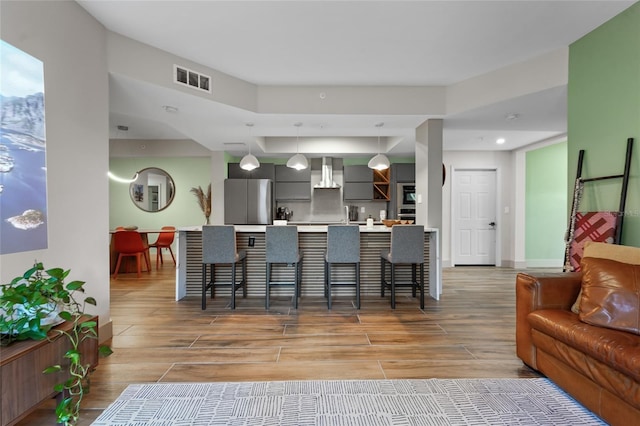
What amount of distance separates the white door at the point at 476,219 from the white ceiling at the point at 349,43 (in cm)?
213

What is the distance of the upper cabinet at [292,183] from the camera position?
6969 mm

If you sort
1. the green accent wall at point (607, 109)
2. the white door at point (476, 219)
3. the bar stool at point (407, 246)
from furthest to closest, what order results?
the white door at point (476, 219) < the bar stool at point (407, 246) < the green accent wall at point (607, 109)

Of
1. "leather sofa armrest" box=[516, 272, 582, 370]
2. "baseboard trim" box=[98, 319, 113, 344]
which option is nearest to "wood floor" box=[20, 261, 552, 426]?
"baseboard trim" box=[98, 319, 113, 344]

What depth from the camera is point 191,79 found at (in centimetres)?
346

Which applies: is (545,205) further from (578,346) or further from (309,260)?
(578,346)

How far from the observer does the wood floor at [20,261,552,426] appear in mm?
2223

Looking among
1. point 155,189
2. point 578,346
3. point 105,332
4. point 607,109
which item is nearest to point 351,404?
point 578,346

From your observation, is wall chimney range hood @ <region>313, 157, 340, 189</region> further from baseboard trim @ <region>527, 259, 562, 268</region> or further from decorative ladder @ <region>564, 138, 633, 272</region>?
decorative ladder @ <region>564, 138, 633, 272</region>

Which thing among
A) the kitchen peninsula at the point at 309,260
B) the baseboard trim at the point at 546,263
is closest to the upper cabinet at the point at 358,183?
the kitchen peninsula at the point at 309,260

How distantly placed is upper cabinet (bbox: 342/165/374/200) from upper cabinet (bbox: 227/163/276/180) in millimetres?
1592

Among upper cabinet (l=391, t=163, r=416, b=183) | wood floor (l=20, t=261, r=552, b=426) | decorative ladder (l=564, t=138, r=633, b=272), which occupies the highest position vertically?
upper cabinet (l=391, t=163, r=416, b=183)

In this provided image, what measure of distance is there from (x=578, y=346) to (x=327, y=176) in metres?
5.56

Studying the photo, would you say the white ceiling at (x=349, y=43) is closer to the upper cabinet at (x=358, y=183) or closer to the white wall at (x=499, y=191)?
the white wall at (x=499, y=191)

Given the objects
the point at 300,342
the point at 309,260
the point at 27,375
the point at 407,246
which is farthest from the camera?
the point at 309,260
